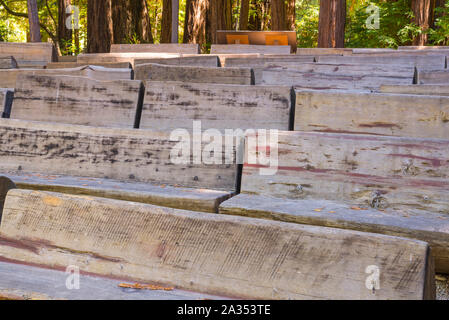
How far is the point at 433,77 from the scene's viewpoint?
196 inches

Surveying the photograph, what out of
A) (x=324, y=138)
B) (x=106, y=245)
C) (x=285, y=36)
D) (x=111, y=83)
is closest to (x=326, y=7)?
(x=285, y=36)

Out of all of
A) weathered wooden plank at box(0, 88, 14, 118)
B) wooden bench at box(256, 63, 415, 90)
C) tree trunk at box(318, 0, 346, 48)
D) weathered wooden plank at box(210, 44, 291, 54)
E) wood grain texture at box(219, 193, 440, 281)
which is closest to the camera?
wood grain texture at box(219, 193, 440, 281)

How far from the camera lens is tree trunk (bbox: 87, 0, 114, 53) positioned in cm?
1386

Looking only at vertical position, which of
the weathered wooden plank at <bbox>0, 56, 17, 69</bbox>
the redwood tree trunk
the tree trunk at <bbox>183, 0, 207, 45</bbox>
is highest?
the redwood tree trunk

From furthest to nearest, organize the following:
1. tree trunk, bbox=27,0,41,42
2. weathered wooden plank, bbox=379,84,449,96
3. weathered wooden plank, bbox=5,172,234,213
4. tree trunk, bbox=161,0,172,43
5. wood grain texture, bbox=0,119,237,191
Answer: tree trunk, bbox=161,0,172,43 < tree trunk, bbox=27,0,41,42 < weathered wooden plank, bbox=379,84,449,96 < wood grain texture, bbox=0,119,237,191 < weathered wooden plank, bbox=5,172,234,213

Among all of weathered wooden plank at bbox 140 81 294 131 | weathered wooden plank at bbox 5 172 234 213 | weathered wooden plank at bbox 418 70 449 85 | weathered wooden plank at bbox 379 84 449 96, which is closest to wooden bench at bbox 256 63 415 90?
weathered wooden plank at bbox 418 70 449 85

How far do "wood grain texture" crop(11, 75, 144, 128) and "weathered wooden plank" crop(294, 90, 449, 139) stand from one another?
152 centimetres

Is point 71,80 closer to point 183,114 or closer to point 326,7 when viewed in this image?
point 183,114

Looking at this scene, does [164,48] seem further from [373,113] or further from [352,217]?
[352,217]

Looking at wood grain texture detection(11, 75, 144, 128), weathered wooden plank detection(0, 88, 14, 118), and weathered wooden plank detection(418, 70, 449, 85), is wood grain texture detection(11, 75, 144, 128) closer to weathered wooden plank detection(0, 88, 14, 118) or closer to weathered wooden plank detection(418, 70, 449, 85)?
weathered wooden plank detection(0, 88, 14, 118)

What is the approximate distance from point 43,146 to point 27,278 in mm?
1881

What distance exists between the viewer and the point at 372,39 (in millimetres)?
16625

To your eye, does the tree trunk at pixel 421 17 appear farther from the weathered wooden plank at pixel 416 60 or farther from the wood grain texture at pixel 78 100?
the wood grain texture at pixel 78 100

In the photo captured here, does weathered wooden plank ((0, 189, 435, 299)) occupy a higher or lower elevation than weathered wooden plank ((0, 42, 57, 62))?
lower
